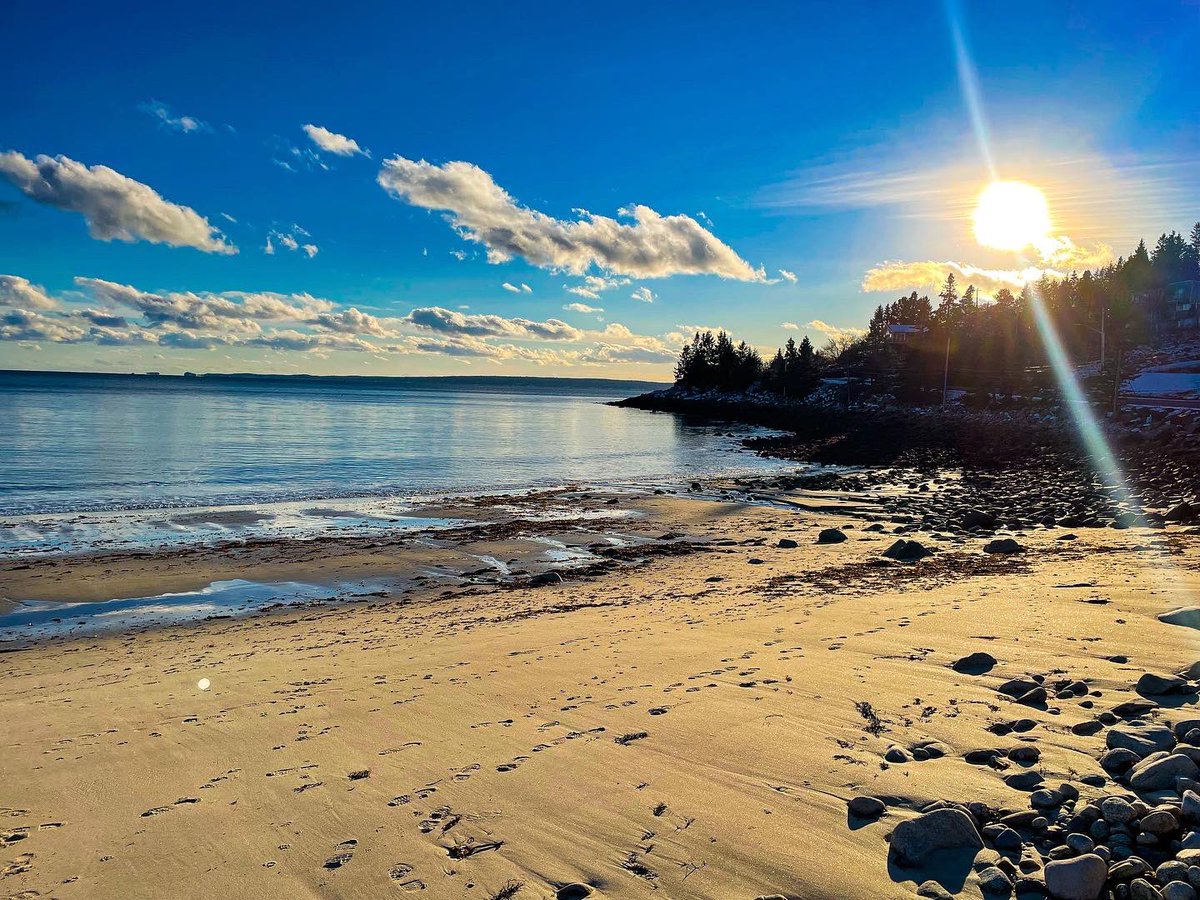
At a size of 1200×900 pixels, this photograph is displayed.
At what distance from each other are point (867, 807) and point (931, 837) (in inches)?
21.0

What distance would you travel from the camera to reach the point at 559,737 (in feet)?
18.9

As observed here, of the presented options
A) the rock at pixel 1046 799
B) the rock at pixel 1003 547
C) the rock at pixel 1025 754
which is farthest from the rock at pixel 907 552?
the rock at pixel 1046 799

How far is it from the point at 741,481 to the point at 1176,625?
25622 mm

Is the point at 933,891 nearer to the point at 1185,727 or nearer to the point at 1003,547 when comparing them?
the point at 1185,727

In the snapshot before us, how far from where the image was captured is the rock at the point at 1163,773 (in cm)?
394

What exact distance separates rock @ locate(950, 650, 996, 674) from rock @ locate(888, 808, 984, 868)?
3.21 m

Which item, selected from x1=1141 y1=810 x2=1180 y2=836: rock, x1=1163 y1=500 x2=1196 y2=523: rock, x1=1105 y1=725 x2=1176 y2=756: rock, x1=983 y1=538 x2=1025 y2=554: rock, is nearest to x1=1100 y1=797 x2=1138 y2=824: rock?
x1=1141 y1=810 x2=1180 y2=836: rock

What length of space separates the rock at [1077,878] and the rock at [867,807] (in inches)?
39.4

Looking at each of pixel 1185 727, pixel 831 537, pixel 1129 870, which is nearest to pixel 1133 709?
pixel 1185 727

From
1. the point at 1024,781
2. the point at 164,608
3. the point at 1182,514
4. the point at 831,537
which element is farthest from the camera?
the point at 831,537

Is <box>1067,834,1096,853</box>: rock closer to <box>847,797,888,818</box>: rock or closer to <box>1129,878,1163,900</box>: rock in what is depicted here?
<box>1129,878,1163,900</box>: rock

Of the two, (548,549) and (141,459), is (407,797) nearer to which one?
(548,549)

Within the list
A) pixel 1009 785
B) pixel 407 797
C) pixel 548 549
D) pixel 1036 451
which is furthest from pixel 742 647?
pixel 1036 451

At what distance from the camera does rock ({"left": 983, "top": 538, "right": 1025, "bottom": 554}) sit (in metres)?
15.1
